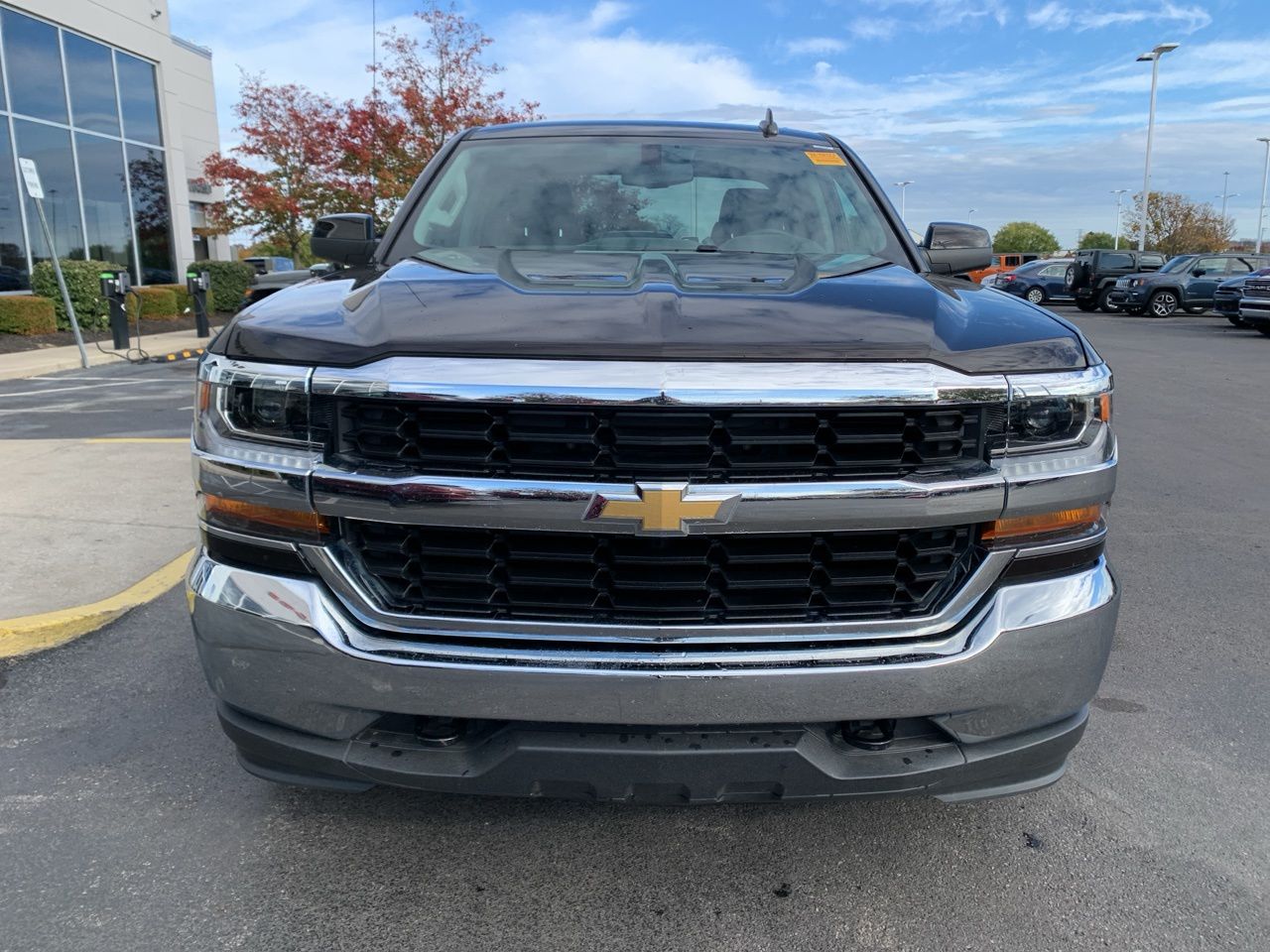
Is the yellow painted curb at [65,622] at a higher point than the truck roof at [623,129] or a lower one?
lower

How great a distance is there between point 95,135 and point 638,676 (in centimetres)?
2353

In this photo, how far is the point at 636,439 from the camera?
194 centimetres

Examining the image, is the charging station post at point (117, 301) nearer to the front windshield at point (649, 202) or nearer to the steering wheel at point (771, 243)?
the front windshield at point (649, 202)

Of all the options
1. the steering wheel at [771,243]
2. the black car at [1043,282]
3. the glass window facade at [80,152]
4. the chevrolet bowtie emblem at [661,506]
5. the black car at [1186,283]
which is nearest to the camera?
the chevrolet bowtie emblem at [661,506]

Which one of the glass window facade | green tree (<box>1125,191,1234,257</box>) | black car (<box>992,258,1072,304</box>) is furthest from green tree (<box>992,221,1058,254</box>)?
the glass window facade

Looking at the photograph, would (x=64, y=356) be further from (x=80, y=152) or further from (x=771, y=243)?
(x=771, y=243)

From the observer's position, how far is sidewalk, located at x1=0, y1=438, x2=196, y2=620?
14.5 feet

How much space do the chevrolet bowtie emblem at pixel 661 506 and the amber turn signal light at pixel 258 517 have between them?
0.58m

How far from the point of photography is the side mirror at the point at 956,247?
138 inches

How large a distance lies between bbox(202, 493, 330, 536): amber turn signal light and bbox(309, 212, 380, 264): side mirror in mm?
1416

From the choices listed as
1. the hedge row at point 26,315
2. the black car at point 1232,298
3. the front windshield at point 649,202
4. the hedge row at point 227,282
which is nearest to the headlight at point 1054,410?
the front windshield at point 649,202

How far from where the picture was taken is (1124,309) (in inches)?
1085

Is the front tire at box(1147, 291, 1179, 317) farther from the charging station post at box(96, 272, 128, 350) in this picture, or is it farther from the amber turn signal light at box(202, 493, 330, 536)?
the amber turn signal light at box(202, 493, 330, 536)

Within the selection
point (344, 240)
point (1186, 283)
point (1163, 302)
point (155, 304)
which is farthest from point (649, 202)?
point (1186, 283)
